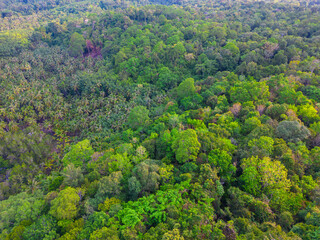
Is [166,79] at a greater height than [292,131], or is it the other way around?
[292,131]

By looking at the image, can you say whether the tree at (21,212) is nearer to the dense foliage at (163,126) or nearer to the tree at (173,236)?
the dense foliage at (163,126)

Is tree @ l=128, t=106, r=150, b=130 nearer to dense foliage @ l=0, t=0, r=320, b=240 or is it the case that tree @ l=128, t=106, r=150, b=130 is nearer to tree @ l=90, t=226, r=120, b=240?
dense foliage @ l=0, t=0, r=320, b=240

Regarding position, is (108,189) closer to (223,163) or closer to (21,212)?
(21,212)

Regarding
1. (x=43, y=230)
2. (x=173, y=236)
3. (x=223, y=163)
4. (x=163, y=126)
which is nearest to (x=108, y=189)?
(x=43, y=230)

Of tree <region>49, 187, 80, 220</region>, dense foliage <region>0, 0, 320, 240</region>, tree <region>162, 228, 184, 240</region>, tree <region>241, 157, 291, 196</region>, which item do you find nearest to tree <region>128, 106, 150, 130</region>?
dense foliage <region>0, 0, 320, 240</region>

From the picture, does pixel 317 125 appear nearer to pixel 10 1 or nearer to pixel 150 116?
pixel 150 116
